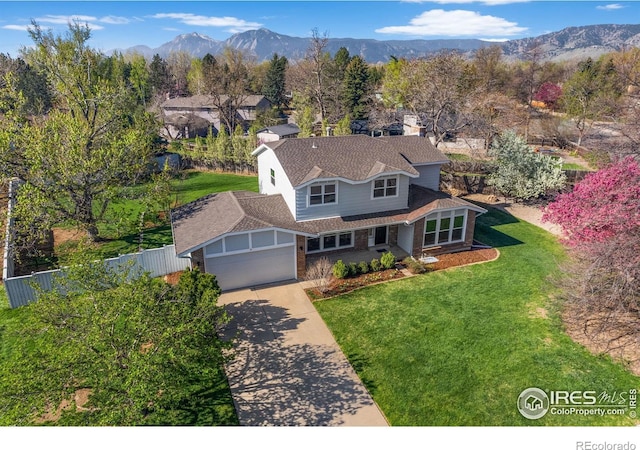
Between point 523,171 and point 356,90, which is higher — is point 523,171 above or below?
→ below

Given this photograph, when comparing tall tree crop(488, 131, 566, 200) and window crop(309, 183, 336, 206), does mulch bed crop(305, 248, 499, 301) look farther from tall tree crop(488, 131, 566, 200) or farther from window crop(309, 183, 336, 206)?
tall tree crop(488, 131, 566, 200)

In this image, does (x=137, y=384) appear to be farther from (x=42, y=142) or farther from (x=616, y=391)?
(x=42, y=142)

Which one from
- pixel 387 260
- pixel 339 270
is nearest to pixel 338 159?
pixel 387 260

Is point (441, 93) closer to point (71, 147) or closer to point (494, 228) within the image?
point (494, 228)

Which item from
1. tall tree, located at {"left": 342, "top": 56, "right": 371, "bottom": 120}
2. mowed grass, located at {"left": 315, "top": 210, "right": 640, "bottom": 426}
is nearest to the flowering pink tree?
mowed grass, located at {"left": 315, "top": 210, "right": 640, "bottom": 426}

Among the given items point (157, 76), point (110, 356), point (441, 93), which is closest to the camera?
point (110, 356)

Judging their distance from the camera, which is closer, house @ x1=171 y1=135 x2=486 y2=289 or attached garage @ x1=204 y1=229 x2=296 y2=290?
attached garage @ x1=204 y1=229 x2=296 y2=290

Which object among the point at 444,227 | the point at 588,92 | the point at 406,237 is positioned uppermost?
the point at 588,92

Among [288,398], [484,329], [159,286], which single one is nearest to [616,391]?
[484,329]
